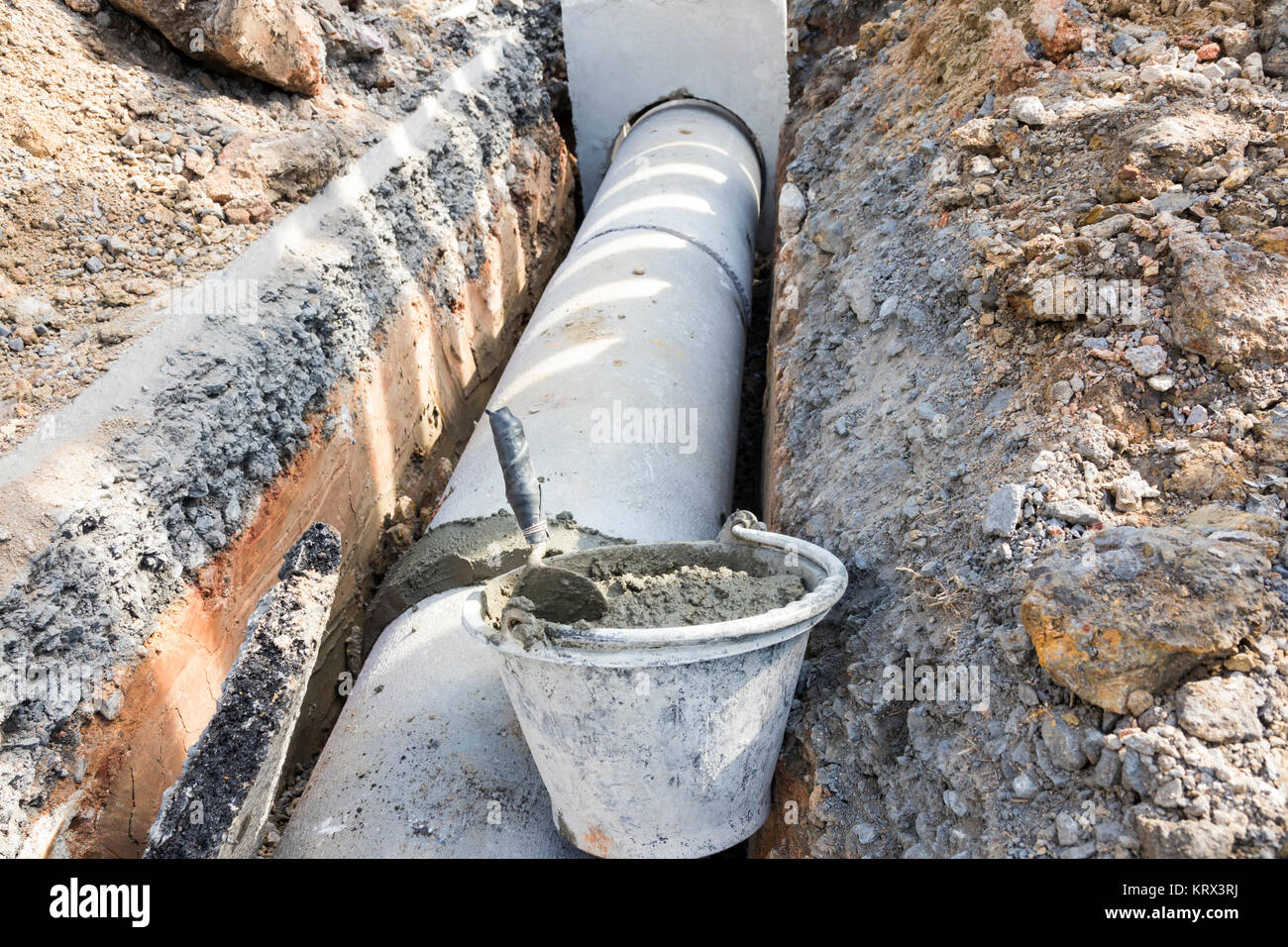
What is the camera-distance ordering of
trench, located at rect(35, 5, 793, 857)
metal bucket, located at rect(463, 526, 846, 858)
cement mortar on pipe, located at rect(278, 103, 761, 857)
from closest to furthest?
metal bucket, located at rect(463, 526, 846, 858) → cement mortar on pipe, located at rect(278, 103, 761, 857) → trench, located at rect(35, 5, 793, 857)

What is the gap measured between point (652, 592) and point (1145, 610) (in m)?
1.10

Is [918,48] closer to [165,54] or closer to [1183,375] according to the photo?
[1183,375]

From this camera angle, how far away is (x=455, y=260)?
4.51 meters

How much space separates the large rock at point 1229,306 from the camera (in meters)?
2.17

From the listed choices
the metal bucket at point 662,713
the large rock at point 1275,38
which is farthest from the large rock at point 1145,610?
the large rock at point 1275,38

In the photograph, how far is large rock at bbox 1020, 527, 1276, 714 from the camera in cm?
168

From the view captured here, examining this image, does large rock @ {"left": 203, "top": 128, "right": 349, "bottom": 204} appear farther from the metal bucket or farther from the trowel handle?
the metal bucket

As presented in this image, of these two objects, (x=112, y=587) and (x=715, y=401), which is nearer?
(x=112, y=587)

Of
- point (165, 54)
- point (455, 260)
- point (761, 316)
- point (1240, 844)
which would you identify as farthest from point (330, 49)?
point (1240, 844)

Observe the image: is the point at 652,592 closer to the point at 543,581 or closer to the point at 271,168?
the point at 543,581

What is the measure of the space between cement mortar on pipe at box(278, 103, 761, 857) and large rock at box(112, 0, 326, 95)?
1570 millimetres

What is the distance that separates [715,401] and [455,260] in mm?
1651

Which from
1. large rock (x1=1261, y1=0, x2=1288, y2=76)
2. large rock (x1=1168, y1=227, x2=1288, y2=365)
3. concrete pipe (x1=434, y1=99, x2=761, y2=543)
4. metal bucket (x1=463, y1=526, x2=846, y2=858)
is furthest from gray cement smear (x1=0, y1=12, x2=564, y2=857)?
large rock (x1=1261, y1=0, x2=1288, y2=76)

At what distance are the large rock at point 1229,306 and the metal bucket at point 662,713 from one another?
1093mm
